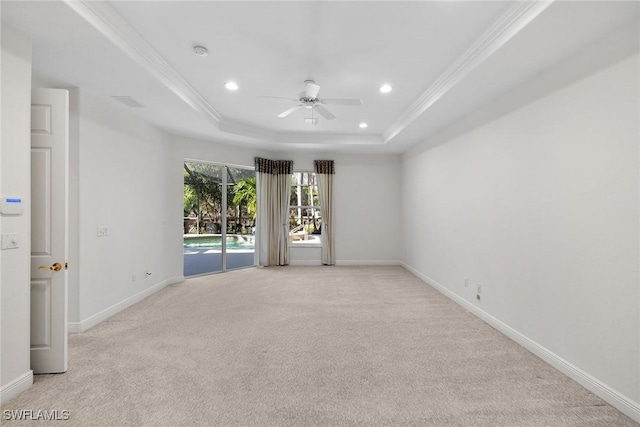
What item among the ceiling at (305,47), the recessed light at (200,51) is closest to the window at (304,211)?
the ceiling at (305,47)

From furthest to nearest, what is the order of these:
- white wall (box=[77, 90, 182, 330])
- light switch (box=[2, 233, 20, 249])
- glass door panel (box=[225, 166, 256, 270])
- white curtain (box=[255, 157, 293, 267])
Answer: white curtain (box=[255, 157, 293, 267]), glass door panel (box=[225, 166, 256, 270]), white wall (box=[77, 90, 182, 330]), light switch (box=[2, 233, 20, 249])

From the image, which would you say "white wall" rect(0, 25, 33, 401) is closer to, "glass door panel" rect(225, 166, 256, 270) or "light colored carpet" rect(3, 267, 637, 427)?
"light colored carpet" rect(3, 267, 637, 427)

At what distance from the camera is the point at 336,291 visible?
4453 millimetres

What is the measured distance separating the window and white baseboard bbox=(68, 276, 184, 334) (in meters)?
2.80

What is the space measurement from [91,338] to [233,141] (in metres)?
3.68

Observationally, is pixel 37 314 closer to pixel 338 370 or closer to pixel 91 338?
pixel 91 338

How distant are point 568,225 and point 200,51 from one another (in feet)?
11.2

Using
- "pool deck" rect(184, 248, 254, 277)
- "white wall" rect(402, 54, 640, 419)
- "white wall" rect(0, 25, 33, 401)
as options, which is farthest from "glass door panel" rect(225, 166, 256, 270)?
"white wall" rect(402, 54, 640, 419)

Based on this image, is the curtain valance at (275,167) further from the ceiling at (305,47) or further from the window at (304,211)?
the ceiling at (305,47)

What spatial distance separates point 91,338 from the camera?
2805 mm

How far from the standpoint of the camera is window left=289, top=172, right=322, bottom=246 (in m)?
6.57

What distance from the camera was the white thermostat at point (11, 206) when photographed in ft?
6.12

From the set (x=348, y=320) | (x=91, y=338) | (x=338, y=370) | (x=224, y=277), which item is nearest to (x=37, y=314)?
(x=91, y=338)

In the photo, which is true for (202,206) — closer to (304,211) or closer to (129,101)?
(304,211)
